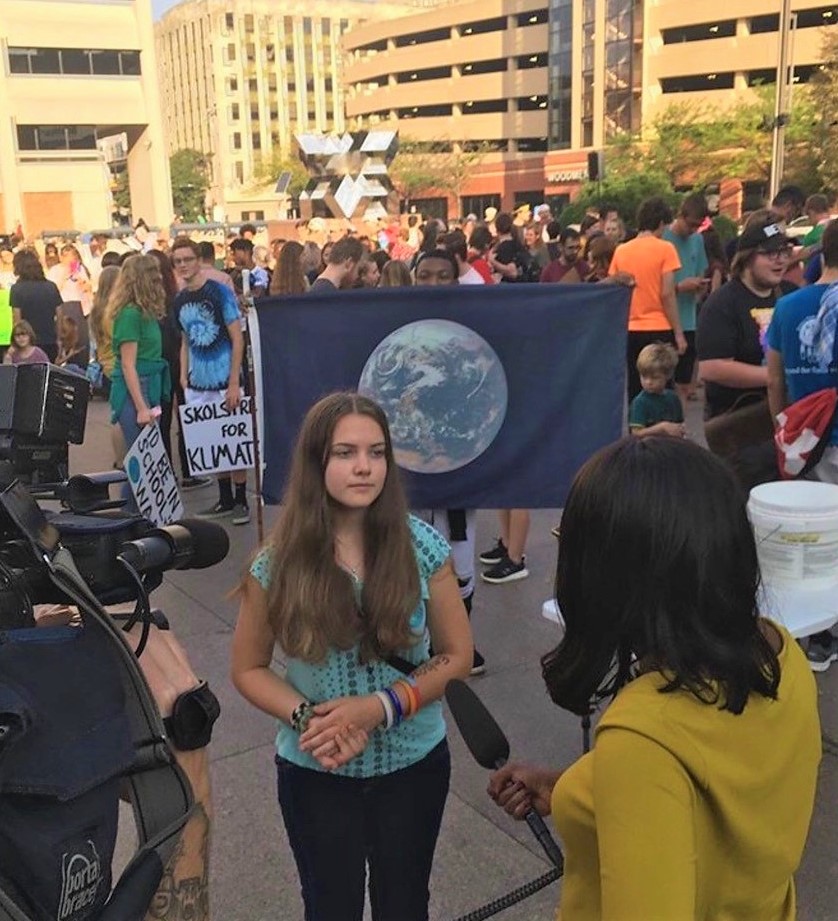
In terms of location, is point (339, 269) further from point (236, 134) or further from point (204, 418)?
point (236, 134)

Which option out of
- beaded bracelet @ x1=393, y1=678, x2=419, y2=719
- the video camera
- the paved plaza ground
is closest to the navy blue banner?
the paved plaza ground

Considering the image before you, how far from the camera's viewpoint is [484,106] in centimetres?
8031

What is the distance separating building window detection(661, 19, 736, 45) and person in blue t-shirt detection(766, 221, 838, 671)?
2474 inches

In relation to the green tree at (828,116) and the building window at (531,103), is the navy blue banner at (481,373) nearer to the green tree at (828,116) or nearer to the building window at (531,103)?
the green tree at (828,116)

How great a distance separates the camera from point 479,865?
→ 2.92 metres

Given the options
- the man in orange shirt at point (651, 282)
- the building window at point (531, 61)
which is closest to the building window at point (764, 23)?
the building window at point (531, 61)

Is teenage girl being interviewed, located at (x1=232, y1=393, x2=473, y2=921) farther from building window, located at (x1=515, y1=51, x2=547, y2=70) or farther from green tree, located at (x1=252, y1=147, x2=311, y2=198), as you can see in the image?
green tree, located at (x1=252, y1=147, x2=311, y2=198)

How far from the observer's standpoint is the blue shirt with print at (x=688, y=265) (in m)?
8.05

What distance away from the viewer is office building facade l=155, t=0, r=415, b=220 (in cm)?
12481

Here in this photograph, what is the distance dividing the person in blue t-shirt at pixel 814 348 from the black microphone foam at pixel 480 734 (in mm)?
2814

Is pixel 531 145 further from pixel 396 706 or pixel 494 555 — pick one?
pixel 396 706

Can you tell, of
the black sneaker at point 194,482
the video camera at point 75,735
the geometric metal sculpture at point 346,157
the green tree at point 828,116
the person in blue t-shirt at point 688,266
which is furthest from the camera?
the geometric metal sculpture at point 346,157

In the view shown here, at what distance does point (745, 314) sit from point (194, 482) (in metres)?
4.59

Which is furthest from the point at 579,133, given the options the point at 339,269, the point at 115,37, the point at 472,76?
the point at 339,269
